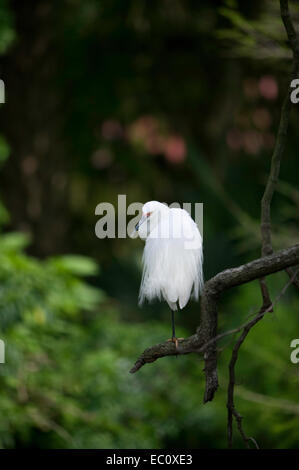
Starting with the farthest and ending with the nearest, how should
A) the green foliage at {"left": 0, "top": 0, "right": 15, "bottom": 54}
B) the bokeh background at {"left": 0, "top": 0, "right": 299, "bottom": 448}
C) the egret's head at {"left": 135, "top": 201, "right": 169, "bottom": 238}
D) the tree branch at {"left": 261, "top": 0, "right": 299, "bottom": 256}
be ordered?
1. the green foliage at {"left": 0, "top": 0, "right": 15, "bottom": 54}
2. the bokeh background at {"left": 0, "top": 0, "right": 299, "bottom": 448}
3. the tree branch at {"left": 261, "top": 0, "right": 299, "bottom": 256}
4. the egret's head at {"left": 135, "top": 201, "right": 169, "bottom": 238}

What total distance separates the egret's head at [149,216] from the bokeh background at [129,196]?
1.25 metres

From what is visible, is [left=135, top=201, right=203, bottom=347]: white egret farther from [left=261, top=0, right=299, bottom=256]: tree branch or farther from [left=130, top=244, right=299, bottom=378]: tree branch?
[left=261, top=0, right=299, bottom=256]: tree branch

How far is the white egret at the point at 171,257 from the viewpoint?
901 millimetres

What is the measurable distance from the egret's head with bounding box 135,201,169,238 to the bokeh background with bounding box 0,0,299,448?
1.25 meters

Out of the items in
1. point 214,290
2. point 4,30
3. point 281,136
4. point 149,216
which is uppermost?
point 4,30

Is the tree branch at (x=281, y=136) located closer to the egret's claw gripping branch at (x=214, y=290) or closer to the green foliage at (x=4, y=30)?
the egret's claw gripping branch at (x=214, y=290)

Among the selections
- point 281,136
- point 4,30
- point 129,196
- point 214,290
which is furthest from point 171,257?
point 129,196

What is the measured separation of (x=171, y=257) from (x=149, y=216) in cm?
13

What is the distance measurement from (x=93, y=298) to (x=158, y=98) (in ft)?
12.3

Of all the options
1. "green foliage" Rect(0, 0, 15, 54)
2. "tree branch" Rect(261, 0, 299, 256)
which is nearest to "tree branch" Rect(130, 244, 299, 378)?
"tree branch" Rect(261, 0, 299, 256)

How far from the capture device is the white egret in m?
0.90

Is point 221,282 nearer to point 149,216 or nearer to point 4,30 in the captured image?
point 149,216

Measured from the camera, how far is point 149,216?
869 millimetres
